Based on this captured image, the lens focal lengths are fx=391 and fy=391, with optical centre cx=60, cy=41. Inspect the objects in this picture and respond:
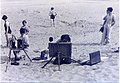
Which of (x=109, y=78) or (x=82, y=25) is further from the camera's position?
(x=82, y=25)

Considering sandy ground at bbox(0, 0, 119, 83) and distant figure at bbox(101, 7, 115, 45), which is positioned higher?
distant figure at bbox(101, 7, 115, 45)


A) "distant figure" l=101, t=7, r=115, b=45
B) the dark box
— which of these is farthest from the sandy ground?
the dark box

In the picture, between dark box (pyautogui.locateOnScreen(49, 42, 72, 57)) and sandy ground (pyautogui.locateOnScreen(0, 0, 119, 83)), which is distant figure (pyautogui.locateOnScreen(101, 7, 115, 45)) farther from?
dark box (pyautogui.locateOnScreen(49, 42, 72, 57))

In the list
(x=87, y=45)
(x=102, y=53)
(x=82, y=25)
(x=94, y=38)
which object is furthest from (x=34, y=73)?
(x=82, y=25)

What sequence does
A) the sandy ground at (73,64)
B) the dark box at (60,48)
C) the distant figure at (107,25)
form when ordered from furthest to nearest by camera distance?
the distant figure at (107,25) → the dark box at (60,48) → the sandy ground at (73,64)

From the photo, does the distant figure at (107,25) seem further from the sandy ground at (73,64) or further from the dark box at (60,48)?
the dark box at (60,48)

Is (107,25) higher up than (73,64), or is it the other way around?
(107,25)

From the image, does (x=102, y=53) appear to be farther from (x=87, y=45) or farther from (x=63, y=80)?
(x=63, y=80)

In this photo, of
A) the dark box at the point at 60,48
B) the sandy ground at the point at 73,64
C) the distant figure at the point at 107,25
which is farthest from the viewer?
the distant figure at the point at 107,25

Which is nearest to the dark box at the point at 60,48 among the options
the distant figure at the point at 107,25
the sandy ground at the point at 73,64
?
the sandy ground at the point at 73,64

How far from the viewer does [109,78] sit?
33.5ft

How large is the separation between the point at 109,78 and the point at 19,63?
325cm

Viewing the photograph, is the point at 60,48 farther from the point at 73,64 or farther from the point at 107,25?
the point at 107,25

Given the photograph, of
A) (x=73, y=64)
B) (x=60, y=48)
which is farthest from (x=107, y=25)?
(x=60, y=48)
